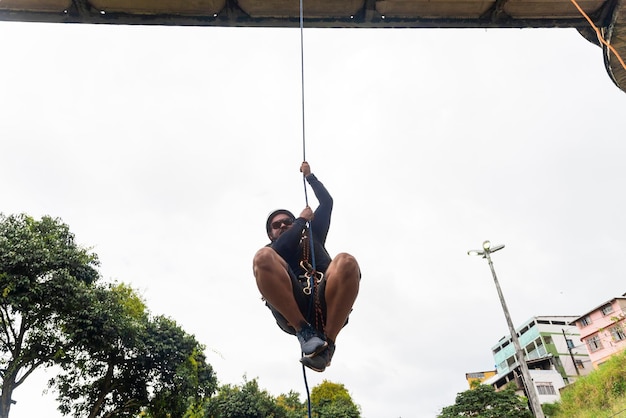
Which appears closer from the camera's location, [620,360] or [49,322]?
[49,322]

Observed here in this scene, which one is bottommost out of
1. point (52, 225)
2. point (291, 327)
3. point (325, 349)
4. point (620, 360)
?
point (325, 349)

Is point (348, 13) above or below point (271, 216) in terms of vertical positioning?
above

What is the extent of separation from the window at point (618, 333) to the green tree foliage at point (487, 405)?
11794 millimetres

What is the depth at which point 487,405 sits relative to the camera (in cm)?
2358

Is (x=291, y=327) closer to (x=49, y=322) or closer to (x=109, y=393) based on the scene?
(x=49, y=322)

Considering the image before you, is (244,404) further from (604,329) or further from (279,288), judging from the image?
(604,329)

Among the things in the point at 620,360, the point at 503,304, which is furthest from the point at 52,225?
the point at 620,360

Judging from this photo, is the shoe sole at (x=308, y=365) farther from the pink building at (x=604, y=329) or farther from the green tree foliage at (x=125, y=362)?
the pink building at (x=604, y=329)

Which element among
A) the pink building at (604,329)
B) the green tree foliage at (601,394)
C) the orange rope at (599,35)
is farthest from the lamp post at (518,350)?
the pink building at (604,329)

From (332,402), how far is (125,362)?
21.4 metres

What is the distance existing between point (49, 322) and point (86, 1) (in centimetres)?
1174

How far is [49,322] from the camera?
12359mm

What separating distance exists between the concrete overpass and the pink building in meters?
30.9

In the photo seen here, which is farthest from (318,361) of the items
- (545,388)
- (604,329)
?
(545,388)
